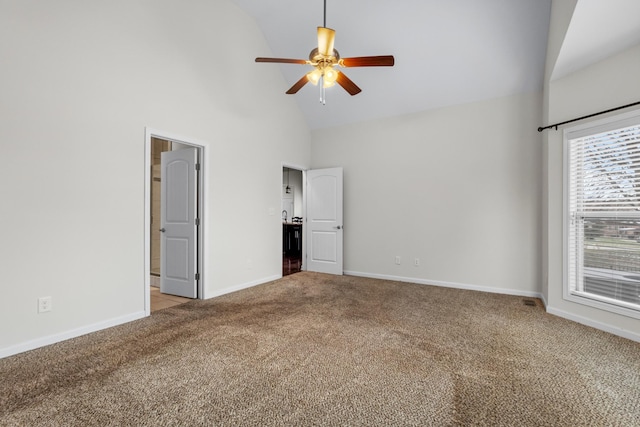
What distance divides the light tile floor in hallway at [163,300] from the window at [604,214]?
4596 millimetres

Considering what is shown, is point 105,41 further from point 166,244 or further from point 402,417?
point 402,417

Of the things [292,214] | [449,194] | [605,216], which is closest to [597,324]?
[605,216]

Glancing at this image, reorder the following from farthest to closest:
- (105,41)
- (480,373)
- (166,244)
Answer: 1. (166,244)
2. (105,41)
3. (480,373)

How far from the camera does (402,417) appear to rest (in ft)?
5.47

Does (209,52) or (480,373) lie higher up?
(209,52)

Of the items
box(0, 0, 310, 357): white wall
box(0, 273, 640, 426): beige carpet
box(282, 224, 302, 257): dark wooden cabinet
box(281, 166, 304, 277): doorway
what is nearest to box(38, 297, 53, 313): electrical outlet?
box(0, 0, 310, 357): white wall

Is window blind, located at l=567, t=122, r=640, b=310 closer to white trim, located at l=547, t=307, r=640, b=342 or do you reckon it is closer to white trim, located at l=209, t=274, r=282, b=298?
white trim, located at l=547, t=307, r=640, b=342

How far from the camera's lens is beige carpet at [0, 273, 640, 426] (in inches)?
66.9

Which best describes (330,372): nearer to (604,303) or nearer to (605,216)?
(604,303)

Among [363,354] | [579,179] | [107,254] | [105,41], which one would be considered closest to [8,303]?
[107,254]

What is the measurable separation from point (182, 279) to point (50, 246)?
173 centimetres

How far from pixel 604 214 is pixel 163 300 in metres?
5.18

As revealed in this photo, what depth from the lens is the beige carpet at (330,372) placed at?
66.9 inches

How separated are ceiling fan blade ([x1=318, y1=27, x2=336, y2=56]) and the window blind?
277cm
